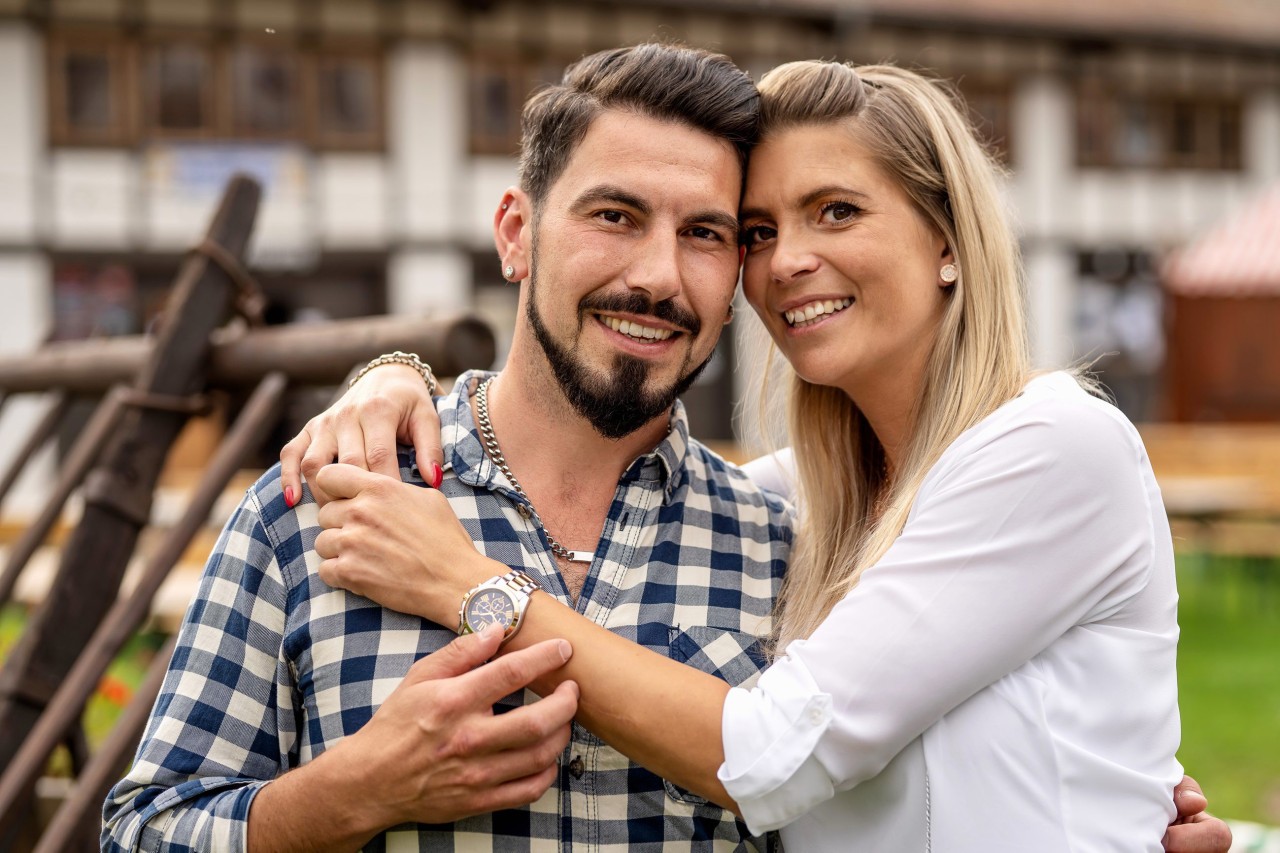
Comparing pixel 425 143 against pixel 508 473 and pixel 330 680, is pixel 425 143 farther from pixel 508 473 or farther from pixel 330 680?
pixel 330 680

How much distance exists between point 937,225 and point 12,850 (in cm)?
275

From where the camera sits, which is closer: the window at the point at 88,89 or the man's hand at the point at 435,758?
the man's hand at the point at 435,758

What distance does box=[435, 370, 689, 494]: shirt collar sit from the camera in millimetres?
2092

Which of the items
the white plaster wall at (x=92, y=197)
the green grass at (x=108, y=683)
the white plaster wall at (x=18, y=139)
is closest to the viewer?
the green grass at (x=108, y=683)

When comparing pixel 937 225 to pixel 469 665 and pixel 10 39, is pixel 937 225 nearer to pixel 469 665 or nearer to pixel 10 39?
pixel 469 665

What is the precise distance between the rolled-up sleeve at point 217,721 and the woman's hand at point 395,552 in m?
0.12

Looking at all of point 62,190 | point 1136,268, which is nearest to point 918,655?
point 62,190

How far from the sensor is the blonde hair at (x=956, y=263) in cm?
216

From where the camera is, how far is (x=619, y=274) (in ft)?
6.84

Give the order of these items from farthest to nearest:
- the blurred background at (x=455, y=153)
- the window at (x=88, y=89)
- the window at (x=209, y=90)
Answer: the window at (x=209, y=90)
the window at (x=88, y=89)
the blurred background at (x=455, y=153)

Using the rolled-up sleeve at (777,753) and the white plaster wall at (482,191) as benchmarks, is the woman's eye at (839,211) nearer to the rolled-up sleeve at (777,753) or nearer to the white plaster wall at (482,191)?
the rolled-up sleeve at (777,753)

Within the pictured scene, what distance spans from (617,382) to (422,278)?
15637 mm

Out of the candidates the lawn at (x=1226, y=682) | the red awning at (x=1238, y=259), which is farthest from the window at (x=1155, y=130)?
the lawn at (x=1226, y=682)

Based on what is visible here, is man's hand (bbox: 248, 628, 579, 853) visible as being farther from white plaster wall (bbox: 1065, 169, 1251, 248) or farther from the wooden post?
white plaster wall (bbox: 1065, 169, 1251, 248)
